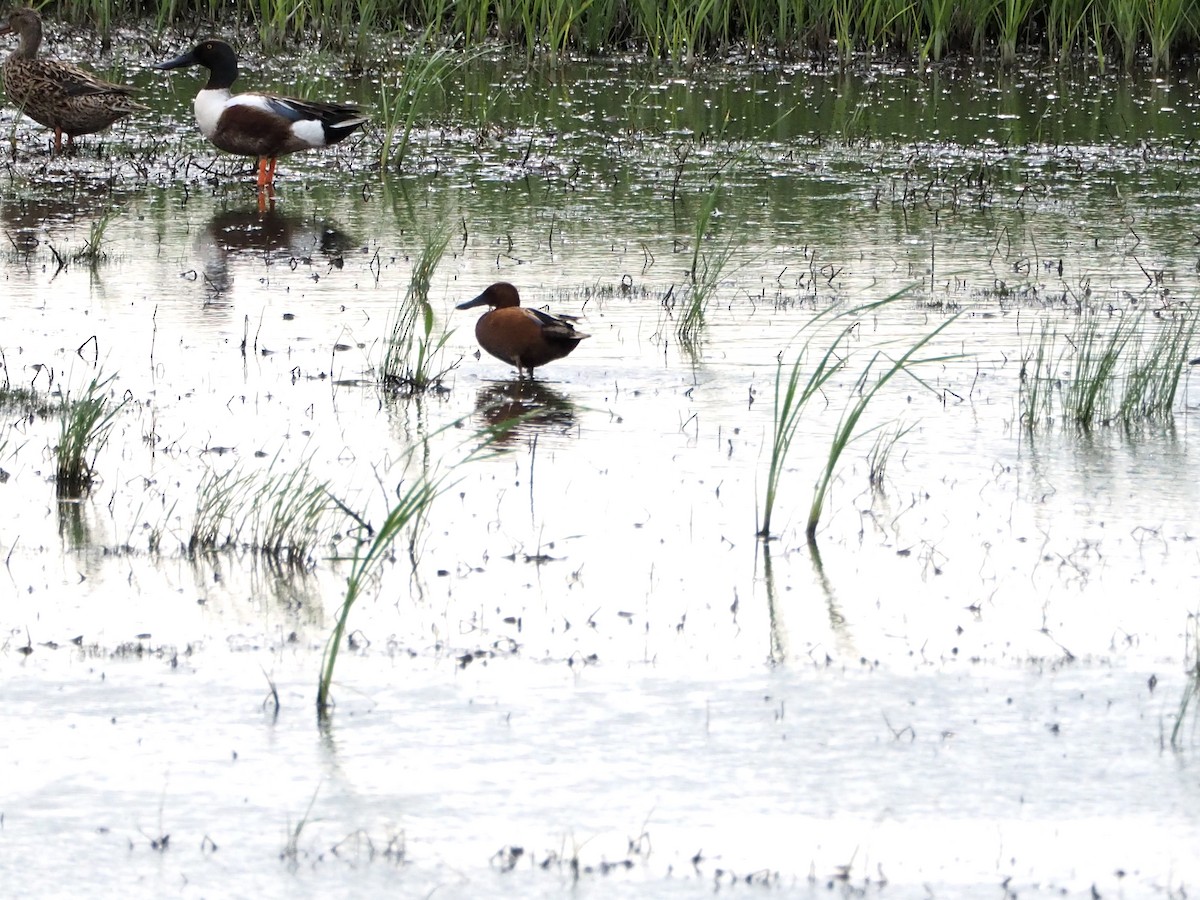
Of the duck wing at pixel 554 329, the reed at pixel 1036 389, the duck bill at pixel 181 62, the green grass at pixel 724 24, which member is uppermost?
the green grass at pixel 724 24

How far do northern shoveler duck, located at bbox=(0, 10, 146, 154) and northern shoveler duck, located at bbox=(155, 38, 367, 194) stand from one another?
946 mm

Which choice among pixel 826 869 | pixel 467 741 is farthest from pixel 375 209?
pixel 826 869

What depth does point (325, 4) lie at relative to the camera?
1852cm

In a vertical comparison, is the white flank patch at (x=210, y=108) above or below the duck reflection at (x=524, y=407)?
above

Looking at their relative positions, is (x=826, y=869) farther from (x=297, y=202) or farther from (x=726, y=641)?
(x=297, y=202)

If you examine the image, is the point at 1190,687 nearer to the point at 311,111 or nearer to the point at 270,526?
the point at 270,526

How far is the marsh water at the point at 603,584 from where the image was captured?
3.73 meters

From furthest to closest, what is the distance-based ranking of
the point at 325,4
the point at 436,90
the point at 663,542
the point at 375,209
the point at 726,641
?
the point at 325,4, the point at 436,90, the point at 375,209, the point at 663,542, the point at 726,641

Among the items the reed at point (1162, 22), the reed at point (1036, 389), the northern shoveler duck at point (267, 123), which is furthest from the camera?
the reed at point (1162, 22)

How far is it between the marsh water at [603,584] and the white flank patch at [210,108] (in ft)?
4.05

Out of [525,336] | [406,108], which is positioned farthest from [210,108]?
[525,336]

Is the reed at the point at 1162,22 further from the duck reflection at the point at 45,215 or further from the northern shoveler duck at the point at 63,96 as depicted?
the duck reflection at the point at 45,215

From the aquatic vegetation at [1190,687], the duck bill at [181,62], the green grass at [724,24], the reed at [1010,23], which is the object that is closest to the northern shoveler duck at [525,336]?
the aquatic vegetation at [1190,687]

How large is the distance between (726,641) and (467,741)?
2.97 feet
